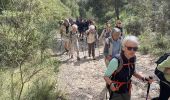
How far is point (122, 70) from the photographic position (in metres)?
5.42

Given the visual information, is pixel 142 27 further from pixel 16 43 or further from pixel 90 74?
pixel 16 43

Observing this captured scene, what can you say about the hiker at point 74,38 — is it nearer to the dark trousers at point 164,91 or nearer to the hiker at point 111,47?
the hiker at point 111,47

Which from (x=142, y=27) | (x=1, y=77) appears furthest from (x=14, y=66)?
(x=142, y=27)

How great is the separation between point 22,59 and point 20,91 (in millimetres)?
761

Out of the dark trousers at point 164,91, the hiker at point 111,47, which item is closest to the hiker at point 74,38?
the hiker at point 111,47

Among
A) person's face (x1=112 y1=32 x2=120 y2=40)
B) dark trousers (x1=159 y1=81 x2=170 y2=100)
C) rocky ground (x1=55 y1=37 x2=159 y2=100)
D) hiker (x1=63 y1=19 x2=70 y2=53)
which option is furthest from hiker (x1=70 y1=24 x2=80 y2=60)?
dark trousers (x1=159 y1=81 x2=170 y2=100)

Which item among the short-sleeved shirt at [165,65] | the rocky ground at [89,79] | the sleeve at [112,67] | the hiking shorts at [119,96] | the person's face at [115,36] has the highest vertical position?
Result: the person's face at [115,36]

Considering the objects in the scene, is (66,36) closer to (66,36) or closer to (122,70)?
(66,36)

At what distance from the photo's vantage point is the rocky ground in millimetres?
10109

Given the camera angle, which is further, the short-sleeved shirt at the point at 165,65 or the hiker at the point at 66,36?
the hiker at the point at 66,36

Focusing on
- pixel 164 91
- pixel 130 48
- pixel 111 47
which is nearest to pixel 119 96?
pixel 130 48

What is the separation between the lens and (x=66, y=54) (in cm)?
1738

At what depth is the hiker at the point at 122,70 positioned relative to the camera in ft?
17.5

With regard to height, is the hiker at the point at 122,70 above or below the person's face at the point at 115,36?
below
